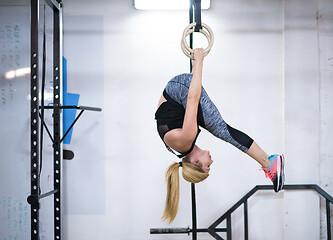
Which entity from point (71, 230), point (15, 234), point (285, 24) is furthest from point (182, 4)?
point (15, 234)

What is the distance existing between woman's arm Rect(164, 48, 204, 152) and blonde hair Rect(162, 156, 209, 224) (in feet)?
0.73

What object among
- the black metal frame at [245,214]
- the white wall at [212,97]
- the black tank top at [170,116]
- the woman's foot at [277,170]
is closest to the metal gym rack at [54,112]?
the white wall at [212,97]

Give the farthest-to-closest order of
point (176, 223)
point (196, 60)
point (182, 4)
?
point (176, 223), point (182, 4), point (196, 60)

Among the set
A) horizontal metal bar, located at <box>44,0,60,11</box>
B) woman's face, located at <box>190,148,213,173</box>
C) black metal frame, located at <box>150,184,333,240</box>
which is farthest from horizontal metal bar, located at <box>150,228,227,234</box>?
horizontal metal bar, located at <box>44,0,60,11</box>

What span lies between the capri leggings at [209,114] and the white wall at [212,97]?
3.43 ft

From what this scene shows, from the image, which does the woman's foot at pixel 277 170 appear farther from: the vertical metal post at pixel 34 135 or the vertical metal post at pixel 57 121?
the vertical metal post at pixel 57 121

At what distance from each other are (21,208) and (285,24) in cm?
280

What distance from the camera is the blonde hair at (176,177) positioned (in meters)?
2.04

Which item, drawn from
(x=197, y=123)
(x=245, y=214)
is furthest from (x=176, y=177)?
(x=245, y=214)

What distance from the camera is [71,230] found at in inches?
117

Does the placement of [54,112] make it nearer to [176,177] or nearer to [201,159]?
[176,177]

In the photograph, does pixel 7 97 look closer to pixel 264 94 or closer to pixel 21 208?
pixel 21 208

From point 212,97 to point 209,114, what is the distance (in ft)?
3.61

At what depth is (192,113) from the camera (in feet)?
5.75
